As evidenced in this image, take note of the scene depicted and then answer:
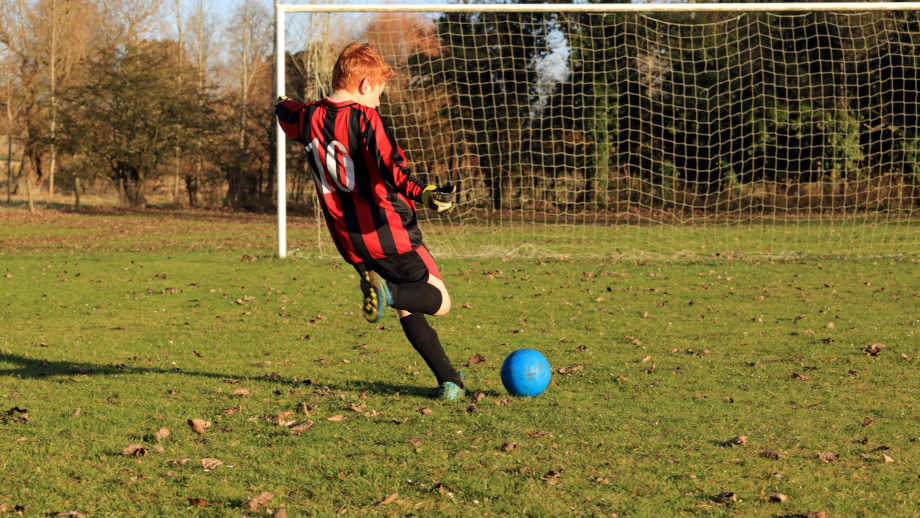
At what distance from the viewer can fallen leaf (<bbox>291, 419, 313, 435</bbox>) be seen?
4245 millimetres

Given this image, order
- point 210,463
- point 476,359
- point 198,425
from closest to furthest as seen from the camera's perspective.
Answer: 1. point 210,463
2. point 198,425
3. point 476,359

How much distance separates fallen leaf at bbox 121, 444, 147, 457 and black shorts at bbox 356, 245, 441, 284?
1535mm

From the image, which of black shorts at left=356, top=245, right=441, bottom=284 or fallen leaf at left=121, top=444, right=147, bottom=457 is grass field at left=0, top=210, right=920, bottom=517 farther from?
black shorts at left=356, top=245, right=441, bottom=284

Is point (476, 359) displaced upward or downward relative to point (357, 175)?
downward

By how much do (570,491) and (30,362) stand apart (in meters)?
4.48

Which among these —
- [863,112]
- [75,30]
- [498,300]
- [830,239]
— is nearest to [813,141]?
[863,112]

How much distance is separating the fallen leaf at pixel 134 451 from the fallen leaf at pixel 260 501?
35.3 inches

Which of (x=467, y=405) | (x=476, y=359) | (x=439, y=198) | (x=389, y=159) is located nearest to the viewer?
(x=439, y=198)

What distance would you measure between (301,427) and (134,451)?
0.84 metres

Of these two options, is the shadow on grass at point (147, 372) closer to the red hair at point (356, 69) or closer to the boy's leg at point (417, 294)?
the boy's leg at point (417, 294)

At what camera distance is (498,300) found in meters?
9.36

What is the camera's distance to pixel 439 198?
3.89 m

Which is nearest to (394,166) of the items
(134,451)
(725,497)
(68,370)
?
(134,451)

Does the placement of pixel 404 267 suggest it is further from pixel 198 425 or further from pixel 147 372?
pixel 147 372
